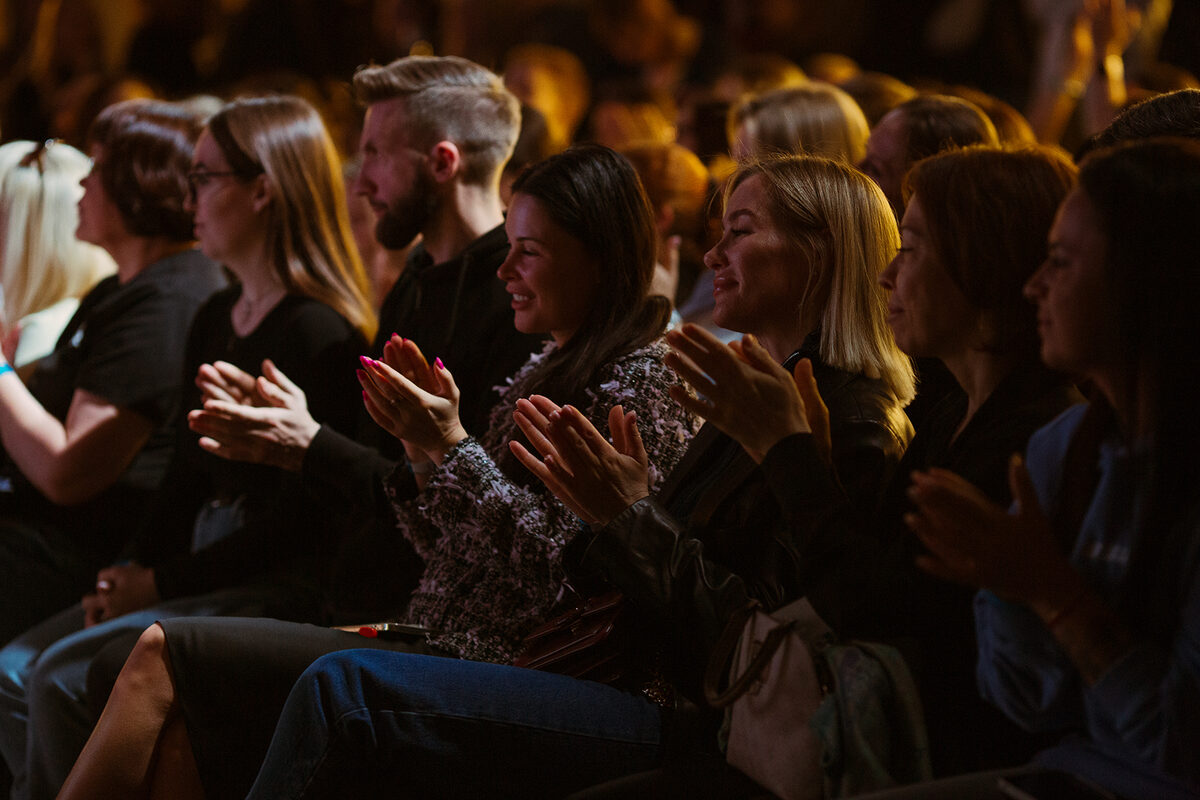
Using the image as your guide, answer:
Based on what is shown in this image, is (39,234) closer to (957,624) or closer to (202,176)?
(202,176)

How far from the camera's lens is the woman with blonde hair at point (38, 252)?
343 cm

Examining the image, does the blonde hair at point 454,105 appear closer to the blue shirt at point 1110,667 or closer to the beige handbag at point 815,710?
the beige handbag at point 815,710

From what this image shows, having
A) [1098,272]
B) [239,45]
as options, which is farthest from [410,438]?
[239,45]

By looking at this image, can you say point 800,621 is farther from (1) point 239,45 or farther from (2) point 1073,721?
(1) point 239,45

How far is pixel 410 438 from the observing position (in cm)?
212

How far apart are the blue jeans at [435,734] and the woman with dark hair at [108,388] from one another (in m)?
1.43

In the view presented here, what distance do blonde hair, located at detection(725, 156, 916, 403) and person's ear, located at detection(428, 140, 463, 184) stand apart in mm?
917

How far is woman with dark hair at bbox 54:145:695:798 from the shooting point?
79.0 inches

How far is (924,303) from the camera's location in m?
1.60

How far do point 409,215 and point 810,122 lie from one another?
3.64 ft

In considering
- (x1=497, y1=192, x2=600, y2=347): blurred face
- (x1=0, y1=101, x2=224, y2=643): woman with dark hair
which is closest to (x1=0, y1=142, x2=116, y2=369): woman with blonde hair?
(x1=0, y1=101, x2=224, y2=643): woman with dark hair

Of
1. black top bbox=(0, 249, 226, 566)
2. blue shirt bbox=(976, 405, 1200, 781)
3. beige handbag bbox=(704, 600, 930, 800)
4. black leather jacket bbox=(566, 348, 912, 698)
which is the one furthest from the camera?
black top bbox=(0, 249, 226, 566)

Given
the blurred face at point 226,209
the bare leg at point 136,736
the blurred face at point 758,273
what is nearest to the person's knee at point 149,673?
the bare leg at point 136,736

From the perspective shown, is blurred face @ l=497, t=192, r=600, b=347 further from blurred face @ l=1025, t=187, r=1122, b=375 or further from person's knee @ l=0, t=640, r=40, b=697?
person's knee @ l=0, t=640, r=40, b=697
